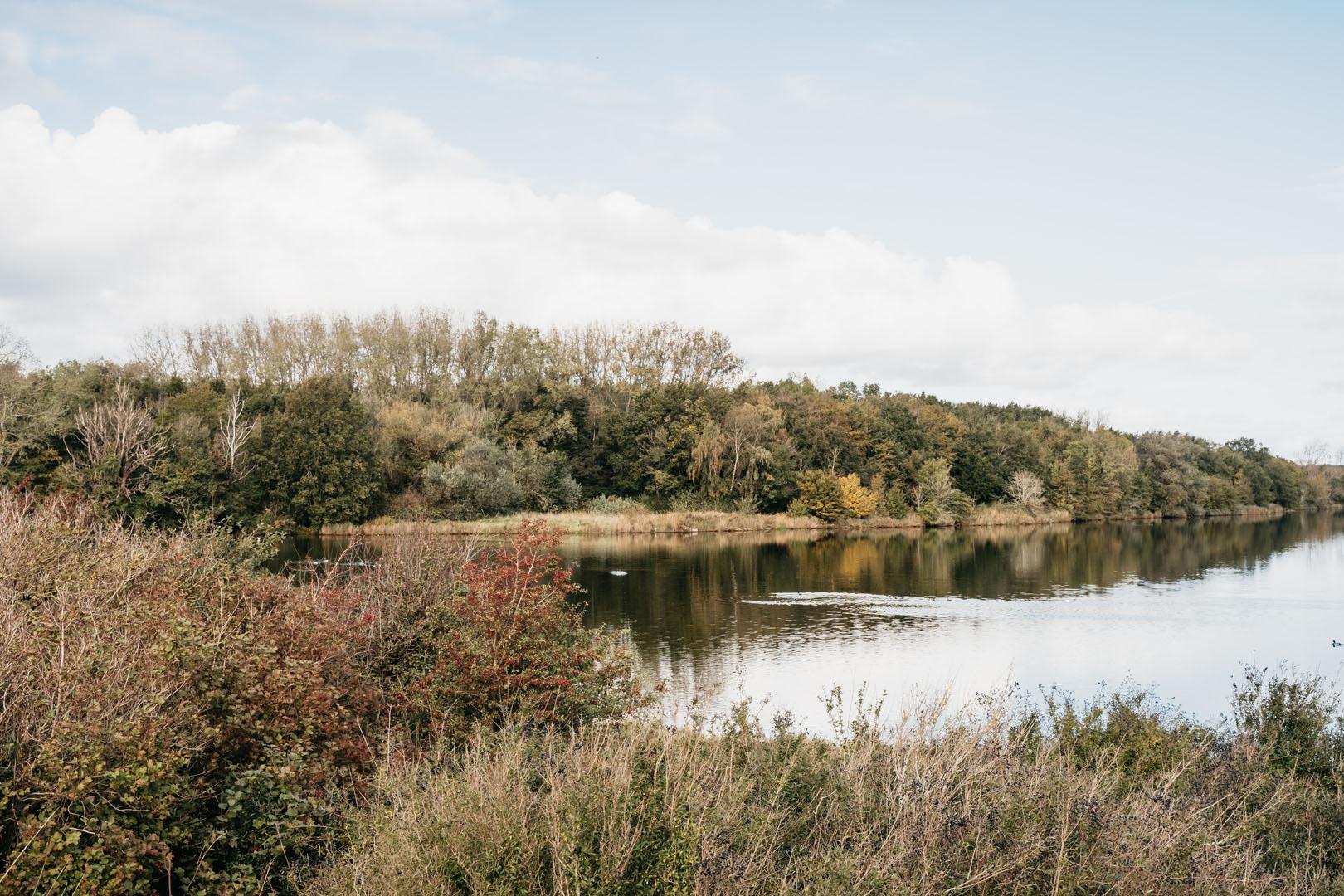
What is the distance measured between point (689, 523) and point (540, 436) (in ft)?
41.7

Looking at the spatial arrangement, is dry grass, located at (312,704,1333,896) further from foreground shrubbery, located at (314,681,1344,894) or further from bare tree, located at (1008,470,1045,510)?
bare tree, located at (1008,470,1045,510)

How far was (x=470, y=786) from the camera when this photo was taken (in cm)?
506

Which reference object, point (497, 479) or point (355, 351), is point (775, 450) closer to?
point (497, 479)

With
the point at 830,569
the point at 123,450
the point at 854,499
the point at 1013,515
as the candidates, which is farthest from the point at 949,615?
the point at 1013,515

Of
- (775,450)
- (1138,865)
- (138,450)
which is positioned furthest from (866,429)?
(1138,865)

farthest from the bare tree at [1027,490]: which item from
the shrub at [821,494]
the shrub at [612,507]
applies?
the shrub at [612,507]

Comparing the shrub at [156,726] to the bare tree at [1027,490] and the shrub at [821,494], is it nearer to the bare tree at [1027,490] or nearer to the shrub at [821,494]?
the shrub at [821,494]

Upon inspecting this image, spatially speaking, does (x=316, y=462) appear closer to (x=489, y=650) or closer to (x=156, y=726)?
(x=489, y=650)

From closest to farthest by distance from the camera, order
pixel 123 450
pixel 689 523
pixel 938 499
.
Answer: pixel 123 450 < pixel 689 523 < pixel 938 499

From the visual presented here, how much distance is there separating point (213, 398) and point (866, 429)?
47612 mm

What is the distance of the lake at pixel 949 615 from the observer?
59.2 ft

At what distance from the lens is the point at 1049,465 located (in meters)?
77.7

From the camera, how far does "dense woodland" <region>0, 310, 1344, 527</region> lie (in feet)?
159

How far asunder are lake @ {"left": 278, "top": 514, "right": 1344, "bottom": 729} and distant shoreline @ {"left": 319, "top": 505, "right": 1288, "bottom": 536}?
3454 millimetres
